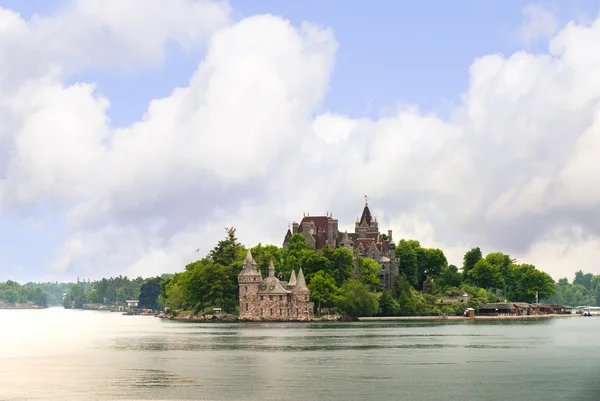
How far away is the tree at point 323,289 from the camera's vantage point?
166500 millimetres

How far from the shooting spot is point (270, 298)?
545 feet

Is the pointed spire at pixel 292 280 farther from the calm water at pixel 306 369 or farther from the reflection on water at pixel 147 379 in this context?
the reflection on water at pixel 147 379

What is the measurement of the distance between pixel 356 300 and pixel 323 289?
6.12 meters

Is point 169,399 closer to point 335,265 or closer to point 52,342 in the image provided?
point 52,342

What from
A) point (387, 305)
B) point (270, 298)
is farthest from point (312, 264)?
point (387, 305)

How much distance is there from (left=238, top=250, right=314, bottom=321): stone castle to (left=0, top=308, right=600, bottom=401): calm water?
181 feet

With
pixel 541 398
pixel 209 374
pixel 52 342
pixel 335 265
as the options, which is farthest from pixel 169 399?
pixel 335 265

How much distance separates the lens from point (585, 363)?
73875 mm

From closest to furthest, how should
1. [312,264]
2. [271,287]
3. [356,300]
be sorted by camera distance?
1. [271,287]
2. [356,300]
3. [312,264]

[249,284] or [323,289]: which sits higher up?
[249,284]

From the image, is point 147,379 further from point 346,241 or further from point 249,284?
point 346,241

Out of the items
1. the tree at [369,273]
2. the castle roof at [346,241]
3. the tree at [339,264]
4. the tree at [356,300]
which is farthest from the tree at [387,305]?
the castle roof at [346,241]

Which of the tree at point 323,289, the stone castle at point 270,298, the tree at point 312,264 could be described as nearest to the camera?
the stone castle at point 270,298

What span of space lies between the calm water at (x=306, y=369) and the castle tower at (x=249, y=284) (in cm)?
5622
